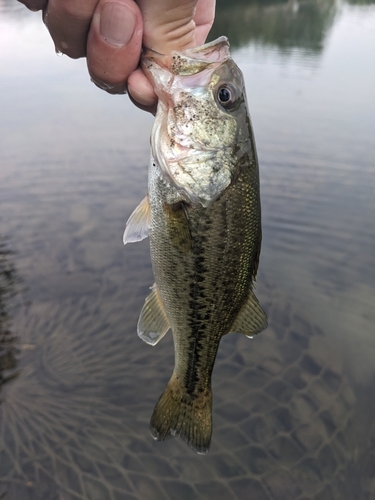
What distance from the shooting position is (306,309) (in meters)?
5.48

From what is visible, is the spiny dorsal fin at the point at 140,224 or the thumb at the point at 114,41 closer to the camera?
the thumb at the point at 114,41

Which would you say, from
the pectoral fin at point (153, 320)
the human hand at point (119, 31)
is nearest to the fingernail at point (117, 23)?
the human hand at point (119, 31)

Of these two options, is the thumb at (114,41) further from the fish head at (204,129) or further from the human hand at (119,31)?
the fish head at (204,129)

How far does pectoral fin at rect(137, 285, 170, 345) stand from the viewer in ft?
7.34

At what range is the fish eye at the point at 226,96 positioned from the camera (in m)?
1.89

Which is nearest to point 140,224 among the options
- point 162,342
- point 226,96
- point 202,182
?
point 202,182

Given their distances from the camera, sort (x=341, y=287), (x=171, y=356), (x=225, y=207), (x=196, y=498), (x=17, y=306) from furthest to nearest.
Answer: (x=341, y=287) < (x=17, y=306) < (x=171, y=356) < (x=196, y=498) < (x=225, y=207)

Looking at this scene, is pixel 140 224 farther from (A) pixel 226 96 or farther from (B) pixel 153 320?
(A) pixel 226 96

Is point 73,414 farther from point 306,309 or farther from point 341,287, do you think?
point 341,287

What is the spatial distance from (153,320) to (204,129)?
3.36ft

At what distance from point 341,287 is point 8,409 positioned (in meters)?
4.42

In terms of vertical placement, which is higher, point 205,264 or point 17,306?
point 205,264

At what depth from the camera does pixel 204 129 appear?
1928 millimetres

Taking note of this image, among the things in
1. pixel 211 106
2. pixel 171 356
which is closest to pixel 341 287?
pixel 171 356
